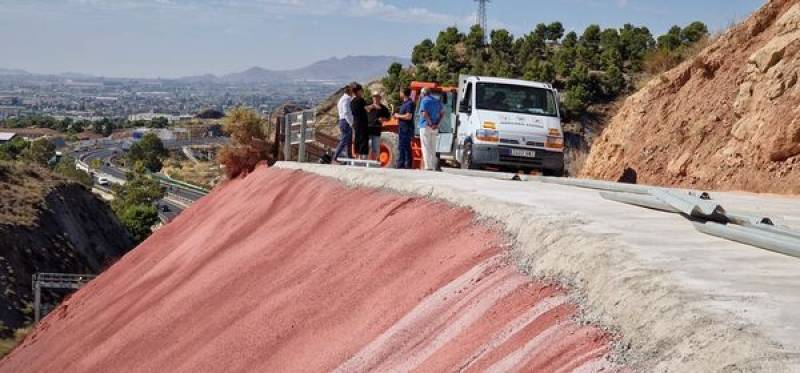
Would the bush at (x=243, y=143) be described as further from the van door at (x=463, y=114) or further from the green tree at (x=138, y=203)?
the green tree at (x=138, y=203)

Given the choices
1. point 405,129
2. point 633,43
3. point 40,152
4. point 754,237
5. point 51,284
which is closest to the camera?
point 754,237

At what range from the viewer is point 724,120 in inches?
766

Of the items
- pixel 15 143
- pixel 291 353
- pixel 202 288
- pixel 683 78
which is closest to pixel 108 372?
pixel 202 288

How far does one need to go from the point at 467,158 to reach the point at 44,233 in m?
54.7

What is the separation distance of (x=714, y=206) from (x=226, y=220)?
33.5 feet

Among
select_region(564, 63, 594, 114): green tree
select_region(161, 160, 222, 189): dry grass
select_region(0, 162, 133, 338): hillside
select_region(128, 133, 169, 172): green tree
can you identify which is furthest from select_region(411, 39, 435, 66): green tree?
select_region(128, 133, 169, 172): green tree

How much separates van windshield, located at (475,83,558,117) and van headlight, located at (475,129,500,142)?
0.67m

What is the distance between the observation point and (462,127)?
2081cm

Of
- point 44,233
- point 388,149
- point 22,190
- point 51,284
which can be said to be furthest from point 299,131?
point 22,190

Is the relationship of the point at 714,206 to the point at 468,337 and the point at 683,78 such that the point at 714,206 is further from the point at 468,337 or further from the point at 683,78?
the point at 683,78

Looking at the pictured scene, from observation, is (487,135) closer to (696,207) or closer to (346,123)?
(346,123)

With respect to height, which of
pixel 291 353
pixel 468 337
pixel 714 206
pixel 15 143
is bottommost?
pixel 15 143

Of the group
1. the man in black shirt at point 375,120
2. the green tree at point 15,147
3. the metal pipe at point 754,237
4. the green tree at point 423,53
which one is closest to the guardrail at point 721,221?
the metal pipe at point 754,237

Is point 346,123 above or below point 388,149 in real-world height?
above
